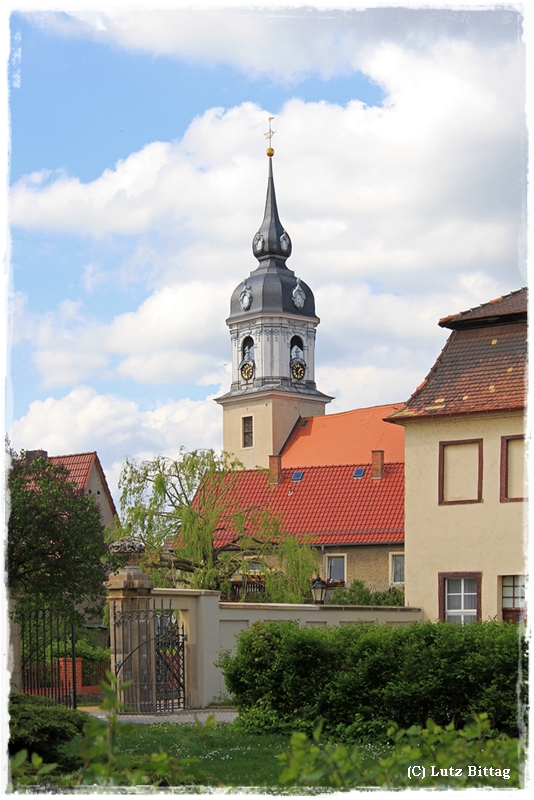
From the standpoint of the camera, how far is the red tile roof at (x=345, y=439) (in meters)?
62.8

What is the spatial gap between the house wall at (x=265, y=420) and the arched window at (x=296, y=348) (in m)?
3.52

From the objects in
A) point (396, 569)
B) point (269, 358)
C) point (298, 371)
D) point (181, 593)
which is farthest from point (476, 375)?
point (298, 371)

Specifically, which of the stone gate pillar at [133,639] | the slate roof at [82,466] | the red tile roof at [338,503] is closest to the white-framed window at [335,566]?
the red tile roof at [338,503]

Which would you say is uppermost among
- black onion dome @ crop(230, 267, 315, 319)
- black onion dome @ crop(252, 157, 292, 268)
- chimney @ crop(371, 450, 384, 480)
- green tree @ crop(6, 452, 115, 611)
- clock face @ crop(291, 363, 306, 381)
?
black onion dome @ crop(252, 157, 292, 268)

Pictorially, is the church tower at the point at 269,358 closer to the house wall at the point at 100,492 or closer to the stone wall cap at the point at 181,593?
the house wall at the point at 100,492

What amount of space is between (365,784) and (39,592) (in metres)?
17.3

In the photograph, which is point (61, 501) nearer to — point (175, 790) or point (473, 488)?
point (473, 488)

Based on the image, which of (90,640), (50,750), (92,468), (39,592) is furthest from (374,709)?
(92,468)

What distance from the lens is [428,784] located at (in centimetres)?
533

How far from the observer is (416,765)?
5.74m

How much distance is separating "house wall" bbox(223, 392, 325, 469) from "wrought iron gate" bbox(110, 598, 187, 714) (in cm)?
5111

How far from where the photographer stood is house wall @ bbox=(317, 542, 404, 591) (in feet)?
146

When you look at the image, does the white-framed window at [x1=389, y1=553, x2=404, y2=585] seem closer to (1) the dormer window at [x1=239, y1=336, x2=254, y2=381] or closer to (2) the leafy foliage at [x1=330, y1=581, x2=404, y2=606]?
(2) the leafy foliage at [x1=330, y1=581, x2=404, y2=606]

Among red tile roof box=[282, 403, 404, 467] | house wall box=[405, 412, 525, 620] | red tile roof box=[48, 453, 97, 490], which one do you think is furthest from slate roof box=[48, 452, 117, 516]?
house wall box=[405, 412, 525, 620]
